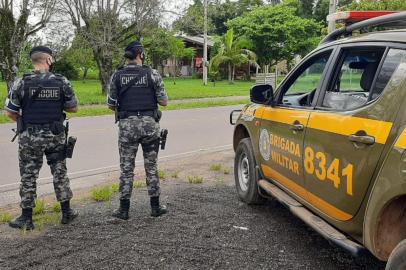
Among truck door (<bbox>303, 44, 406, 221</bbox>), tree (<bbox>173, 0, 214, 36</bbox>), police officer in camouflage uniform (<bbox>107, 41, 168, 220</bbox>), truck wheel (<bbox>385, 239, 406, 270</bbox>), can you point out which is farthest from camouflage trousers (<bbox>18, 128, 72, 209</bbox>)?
tree (<bbox>173, 0, 214, 36</bbox>)

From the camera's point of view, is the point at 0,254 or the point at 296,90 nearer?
the point at 0,254

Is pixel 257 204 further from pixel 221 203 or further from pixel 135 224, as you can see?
pixel 135 224

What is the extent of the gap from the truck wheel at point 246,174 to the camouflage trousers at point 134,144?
102cm

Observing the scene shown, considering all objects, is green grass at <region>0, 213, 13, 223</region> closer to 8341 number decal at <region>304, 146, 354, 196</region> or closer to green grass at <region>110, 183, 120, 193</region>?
green grass at <region>110, 183, 120, 193</region>

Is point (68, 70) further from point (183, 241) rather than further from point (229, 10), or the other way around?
point (183, 241)

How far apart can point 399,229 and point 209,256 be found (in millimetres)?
1667

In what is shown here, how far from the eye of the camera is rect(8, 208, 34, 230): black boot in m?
4.85

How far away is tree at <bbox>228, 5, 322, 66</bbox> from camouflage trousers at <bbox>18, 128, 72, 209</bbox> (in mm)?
37983

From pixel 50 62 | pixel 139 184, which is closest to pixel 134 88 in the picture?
pixel 50 62

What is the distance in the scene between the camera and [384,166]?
2.83 meters

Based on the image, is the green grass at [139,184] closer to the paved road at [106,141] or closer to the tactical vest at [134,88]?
the paved road at [106,141]

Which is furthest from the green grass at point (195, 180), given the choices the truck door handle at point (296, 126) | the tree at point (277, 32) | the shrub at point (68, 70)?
the shrub at point (68, 70)

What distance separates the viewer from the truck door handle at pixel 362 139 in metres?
2.98

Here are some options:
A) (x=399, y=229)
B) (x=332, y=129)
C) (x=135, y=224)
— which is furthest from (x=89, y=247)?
(x=399, y=229)
